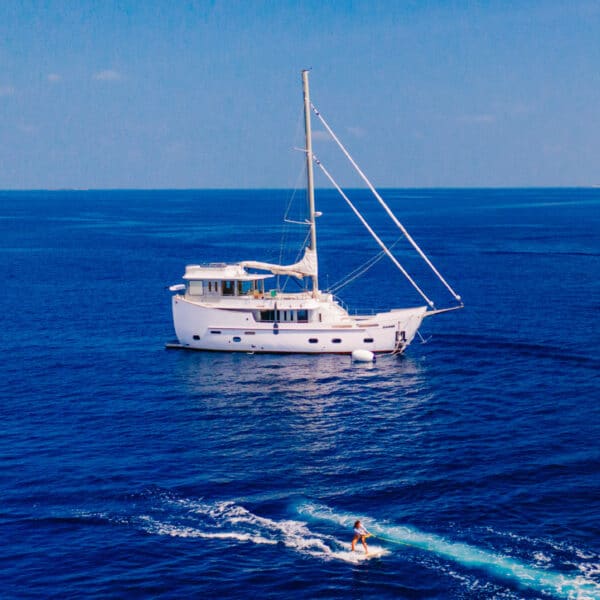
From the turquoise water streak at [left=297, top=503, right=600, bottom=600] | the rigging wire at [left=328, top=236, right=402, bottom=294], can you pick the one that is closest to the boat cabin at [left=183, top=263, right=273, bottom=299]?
the rigging wire at [left=328, top=236, right=402, bottom=294]

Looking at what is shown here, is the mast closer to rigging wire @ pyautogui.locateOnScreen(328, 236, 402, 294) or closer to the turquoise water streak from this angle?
rigging wire @ pyautogui.locateOnScreen(328, 236, 402, 294)

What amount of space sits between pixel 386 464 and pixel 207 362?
27268mm

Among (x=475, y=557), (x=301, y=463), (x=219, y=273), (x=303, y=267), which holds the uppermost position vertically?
(x=303, y=267)

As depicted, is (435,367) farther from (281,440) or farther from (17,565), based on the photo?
(17,565)

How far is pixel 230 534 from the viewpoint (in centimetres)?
3791

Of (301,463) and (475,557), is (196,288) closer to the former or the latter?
(301,463)

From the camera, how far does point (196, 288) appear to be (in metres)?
72.9

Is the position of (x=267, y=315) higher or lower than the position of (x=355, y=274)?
lower

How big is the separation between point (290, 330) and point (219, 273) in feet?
28.4

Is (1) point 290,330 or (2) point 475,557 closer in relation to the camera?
(2) point 475,557

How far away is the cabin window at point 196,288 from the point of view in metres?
72.8

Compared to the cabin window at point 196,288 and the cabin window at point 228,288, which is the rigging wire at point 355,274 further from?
the cabin window at point 196,288

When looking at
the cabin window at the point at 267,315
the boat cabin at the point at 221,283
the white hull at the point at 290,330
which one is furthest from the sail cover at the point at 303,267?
the cabin window at the point at 267,315

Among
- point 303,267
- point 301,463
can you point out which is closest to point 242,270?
point 303,267
